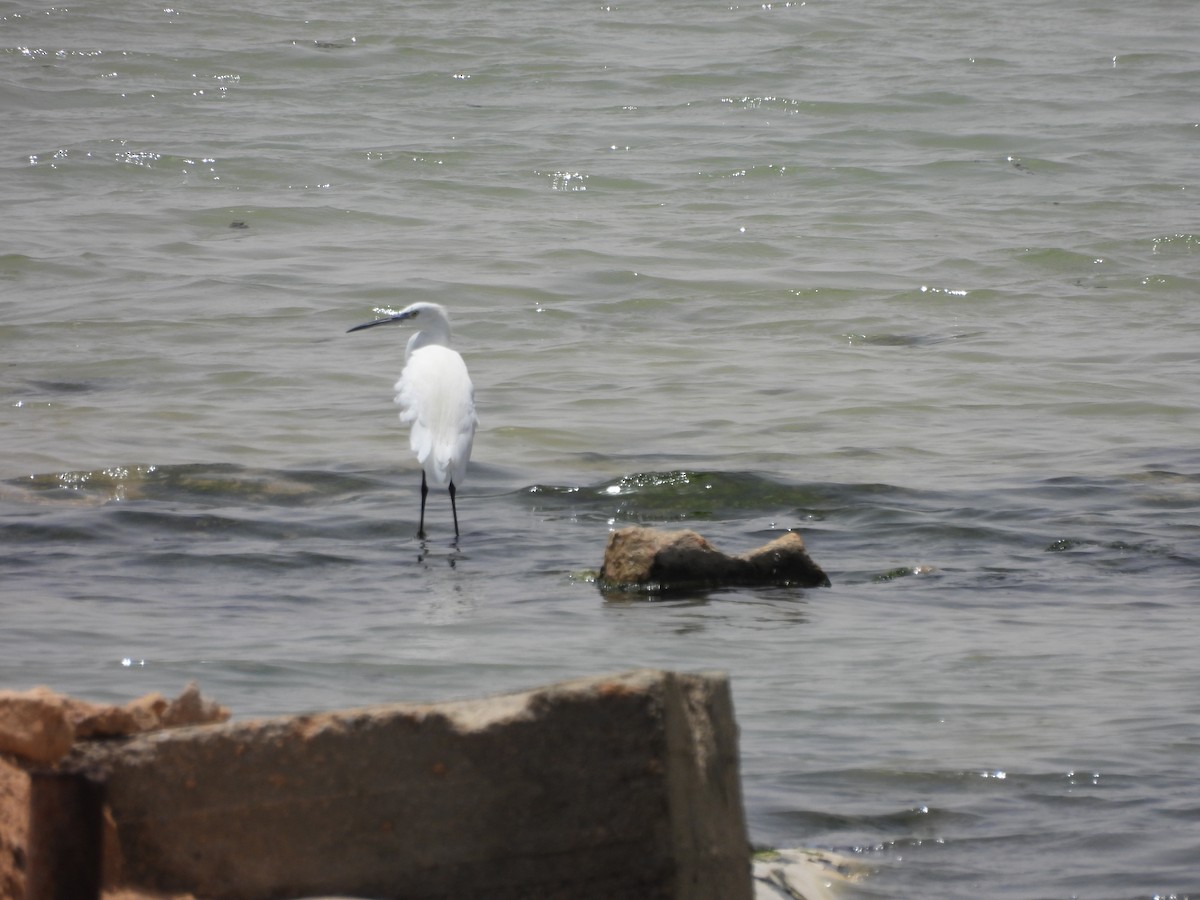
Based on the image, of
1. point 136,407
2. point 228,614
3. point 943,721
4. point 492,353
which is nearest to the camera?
point 943,721

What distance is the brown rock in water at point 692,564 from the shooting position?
5.51m

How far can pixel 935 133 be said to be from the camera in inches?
719

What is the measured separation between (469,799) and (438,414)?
16.1 ft

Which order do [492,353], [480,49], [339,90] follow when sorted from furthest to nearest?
[480,49] < [339,90] < [492,353]

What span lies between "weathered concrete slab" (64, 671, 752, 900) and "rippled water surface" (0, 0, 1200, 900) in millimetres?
1034

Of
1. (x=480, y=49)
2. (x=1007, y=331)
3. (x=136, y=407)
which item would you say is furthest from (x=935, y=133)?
(x=136, y=407)

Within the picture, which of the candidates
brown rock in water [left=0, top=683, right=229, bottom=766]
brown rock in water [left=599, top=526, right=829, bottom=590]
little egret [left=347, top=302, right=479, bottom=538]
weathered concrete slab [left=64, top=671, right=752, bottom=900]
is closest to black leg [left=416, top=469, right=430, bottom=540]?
little egret [left=347, top=302, right=479, bottom=538]

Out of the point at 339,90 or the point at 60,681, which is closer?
the point at 60,681

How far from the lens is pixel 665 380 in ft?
31.9

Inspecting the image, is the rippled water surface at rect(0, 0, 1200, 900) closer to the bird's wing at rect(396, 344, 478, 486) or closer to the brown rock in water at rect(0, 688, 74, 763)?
the bird's wing at rect(396, 344, 478, 486)

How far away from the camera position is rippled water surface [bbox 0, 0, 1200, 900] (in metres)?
4.27

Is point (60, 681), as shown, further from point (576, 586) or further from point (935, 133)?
point (935, 133)

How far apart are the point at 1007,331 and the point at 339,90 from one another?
34.4 ft

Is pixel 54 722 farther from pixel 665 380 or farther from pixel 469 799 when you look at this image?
pixel 665 380
